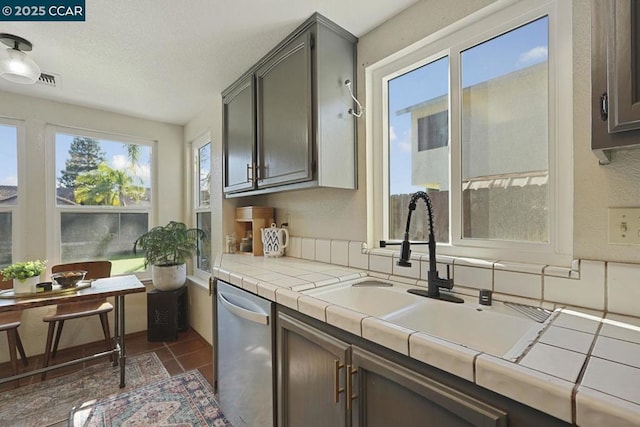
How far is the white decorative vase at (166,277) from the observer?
2.85 meters

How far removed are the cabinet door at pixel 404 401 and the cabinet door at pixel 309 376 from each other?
0.07 m

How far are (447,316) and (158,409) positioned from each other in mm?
1909

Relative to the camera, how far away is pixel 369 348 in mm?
854

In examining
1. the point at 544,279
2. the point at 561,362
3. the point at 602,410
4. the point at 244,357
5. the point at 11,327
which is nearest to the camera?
the point at 602,410

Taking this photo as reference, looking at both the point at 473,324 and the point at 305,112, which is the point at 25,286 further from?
the point at 473,324

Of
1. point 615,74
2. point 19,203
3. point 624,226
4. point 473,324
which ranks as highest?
point 615,74

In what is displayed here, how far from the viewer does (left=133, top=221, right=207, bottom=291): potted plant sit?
9.25ft

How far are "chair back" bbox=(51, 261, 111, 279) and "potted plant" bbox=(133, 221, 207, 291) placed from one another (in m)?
0.29

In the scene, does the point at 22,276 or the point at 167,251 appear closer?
the point at 22,276

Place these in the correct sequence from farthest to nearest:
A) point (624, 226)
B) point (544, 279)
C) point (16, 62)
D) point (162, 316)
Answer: point (162, 316) → point (16, 62) → point (544, 279) → point (624, 226)

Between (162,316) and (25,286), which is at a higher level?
(25,286)

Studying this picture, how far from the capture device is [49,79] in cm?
208

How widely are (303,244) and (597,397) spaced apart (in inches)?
66.3

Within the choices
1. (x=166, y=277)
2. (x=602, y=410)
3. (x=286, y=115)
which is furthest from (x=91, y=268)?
→ (x=602, y=410)
